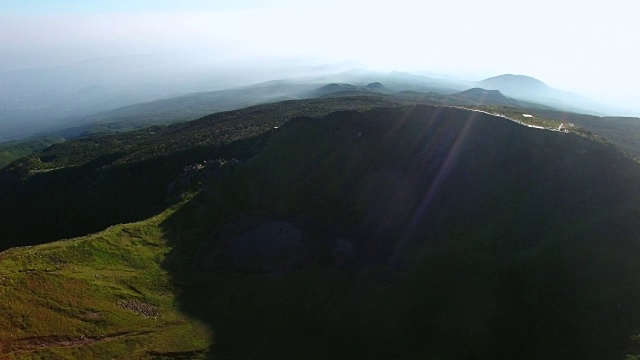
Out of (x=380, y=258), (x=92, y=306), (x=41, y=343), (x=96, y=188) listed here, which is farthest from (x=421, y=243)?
(x=96, y=188)

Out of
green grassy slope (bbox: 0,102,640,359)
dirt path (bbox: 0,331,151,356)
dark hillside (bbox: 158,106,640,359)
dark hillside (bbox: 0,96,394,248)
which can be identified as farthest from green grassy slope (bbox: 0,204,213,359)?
dark hillside (bbox: 0,96,394,248)

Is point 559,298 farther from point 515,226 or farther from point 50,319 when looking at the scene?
point 50,319

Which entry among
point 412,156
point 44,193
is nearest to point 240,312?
point 412,156

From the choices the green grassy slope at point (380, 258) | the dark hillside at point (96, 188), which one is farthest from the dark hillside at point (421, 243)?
the dark hillside at point (96, 188)

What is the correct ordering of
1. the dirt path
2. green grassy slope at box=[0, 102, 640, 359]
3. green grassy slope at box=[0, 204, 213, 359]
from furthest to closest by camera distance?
1. green grassy slope at box=[0, 102, 640, 359]
2. green grassy slope at box=[0, 204, 213, 359]
3. the dirt path

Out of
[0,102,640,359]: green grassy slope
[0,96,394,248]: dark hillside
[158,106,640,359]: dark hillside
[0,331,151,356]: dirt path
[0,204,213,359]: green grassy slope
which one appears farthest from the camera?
[0,96,394,248]: dark hillside

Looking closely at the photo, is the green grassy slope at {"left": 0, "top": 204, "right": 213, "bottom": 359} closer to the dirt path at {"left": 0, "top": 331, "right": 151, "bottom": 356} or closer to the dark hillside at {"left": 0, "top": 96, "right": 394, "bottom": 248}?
the dirt path at {"left": 0, "top": 331, "right": 151, "bottom": 356}

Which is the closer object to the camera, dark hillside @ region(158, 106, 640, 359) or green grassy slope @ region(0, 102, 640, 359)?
green grassy slope @ region(0, 102, 640, 359)

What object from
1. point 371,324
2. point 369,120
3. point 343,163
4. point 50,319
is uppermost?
point 369,120

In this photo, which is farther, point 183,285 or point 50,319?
point 183,285
